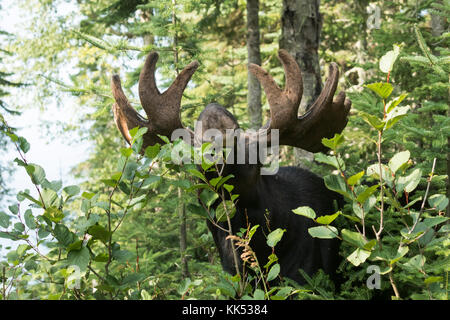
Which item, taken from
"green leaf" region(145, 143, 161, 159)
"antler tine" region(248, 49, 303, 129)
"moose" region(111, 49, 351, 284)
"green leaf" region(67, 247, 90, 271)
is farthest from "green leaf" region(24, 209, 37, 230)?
"antler tine" region(248, 49, 303, 129)

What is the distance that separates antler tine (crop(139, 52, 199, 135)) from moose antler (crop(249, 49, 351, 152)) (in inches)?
27.1

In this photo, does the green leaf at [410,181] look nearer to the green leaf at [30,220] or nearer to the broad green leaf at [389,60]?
the broad green leaf at [389,60]

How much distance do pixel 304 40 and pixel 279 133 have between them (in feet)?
6.81

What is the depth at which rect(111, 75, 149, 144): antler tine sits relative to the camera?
4402 mm

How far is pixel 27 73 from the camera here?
21562 millimetres

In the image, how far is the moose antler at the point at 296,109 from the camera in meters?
4.24

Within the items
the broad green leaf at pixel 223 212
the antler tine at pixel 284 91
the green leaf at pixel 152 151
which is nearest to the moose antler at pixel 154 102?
the antler tine at pixel 284 91

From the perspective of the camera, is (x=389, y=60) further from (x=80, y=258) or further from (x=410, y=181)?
(x=80, y=258)

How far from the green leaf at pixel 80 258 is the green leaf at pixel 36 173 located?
0.40 metres

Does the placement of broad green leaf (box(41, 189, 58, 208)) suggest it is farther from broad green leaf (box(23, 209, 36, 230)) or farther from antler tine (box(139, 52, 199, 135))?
antler tine (box(139, 52, 199, 135))

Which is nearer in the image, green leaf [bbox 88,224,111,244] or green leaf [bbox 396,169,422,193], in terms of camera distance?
green leaf [bbox 88,224,111,244]
